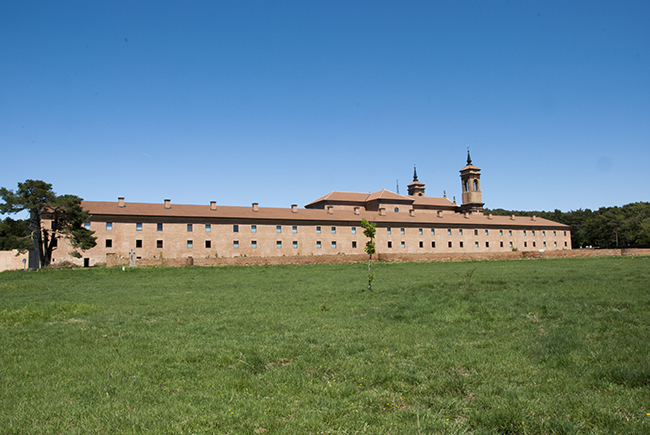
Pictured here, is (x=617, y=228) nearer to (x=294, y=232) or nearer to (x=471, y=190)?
(x=471, y=190)

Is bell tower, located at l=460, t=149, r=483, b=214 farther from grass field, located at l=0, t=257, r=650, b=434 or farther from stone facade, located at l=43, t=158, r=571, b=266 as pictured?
grass field, located at l=0, t=257, r=650, b=434

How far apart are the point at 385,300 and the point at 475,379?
987 cm

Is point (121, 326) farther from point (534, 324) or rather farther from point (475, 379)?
point (534, 324)

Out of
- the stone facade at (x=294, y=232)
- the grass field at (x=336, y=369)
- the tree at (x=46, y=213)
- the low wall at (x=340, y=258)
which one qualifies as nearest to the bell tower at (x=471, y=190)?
the stone facade at (x=294, y=232)

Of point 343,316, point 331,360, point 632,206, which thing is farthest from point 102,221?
point 632,206

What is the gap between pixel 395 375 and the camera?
732cm

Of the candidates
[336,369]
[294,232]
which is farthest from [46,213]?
[336,369]

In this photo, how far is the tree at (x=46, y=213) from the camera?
44344 mm

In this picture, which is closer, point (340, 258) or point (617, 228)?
point (340, 258)

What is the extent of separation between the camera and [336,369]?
7809mm

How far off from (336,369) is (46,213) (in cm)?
5359

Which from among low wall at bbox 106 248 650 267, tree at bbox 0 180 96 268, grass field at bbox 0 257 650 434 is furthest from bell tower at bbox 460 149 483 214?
grass field at bbox 0 257 650 434

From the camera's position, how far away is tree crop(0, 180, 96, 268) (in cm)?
4434

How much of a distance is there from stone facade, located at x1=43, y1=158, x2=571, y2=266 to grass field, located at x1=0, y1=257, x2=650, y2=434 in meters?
36.6
